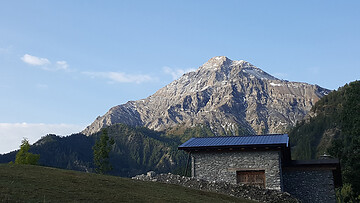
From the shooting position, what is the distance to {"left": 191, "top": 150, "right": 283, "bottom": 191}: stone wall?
35719 millimetres

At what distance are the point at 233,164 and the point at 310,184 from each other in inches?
336

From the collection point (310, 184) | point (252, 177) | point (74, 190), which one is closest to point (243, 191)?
point (252, 177)

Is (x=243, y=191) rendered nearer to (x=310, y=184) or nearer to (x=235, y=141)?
(x=235, y=141)

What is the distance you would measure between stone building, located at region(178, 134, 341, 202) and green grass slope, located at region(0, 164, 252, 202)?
1004 centimetres

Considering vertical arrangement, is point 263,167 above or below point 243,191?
above

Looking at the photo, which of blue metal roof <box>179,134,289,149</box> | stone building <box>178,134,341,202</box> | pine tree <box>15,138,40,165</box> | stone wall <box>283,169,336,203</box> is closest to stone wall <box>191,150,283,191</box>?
stone building <box>178,134,341,202</box>

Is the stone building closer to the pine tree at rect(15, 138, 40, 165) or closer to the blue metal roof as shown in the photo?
the blue metal roof

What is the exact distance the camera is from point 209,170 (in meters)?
37.9

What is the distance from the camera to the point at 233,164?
1465 inches

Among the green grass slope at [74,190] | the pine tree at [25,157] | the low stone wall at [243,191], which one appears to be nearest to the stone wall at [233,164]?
the low stone wall at [243,191]

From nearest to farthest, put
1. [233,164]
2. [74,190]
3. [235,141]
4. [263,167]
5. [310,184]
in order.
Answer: [74,190]
[263,167]
[233,164]
[310,184]
[235,141]

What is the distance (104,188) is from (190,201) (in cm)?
552

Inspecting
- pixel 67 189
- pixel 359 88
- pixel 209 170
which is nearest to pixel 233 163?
pixel 209 170

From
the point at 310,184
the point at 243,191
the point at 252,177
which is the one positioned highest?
the point at 252,177
